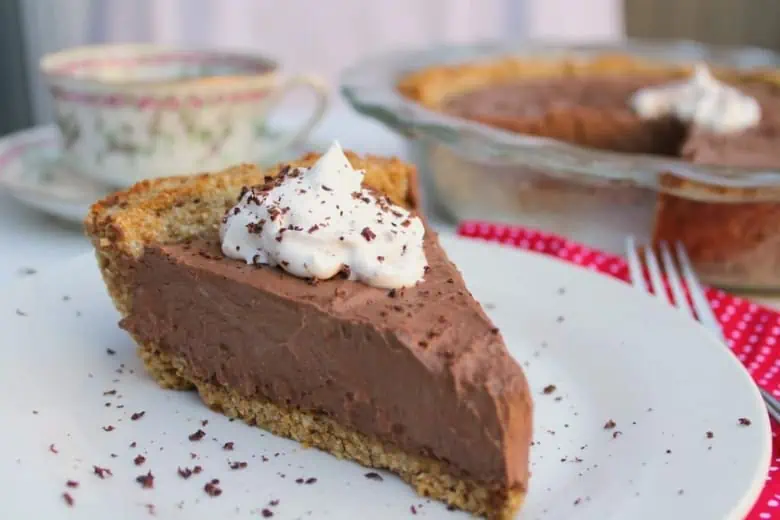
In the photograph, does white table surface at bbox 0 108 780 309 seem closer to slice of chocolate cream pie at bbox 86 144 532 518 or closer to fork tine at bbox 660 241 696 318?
fork tine at bbox 660 241 696 318

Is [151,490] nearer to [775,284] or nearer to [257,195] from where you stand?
[257,195]

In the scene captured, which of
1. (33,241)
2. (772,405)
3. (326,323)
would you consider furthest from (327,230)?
(33,241)

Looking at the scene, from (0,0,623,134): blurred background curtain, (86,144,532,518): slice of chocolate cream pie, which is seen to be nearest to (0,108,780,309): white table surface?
(86,144,532,518): slice of chocolate cream pie

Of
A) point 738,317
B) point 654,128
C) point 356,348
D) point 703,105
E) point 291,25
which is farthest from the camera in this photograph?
point 291,25

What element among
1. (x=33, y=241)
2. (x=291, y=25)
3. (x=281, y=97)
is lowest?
(x=33, y=241)

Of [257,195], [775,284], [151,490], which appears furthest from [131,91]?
[775,284]

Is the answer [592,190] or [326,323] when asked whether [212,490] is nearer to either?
[326,323]

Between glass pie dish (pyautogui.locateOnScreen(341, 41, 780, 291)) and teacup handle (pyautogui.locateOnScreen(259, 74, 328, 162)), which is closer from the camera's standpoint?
glass pie dish (pyautogui.locateOnScreen(341, 41, 780, 291))
